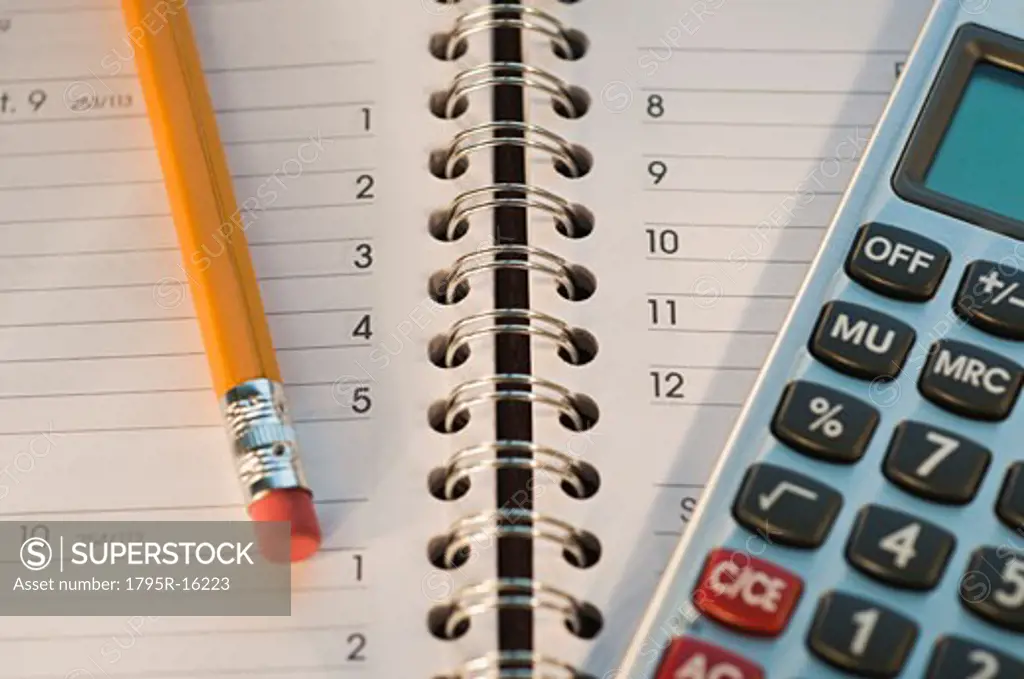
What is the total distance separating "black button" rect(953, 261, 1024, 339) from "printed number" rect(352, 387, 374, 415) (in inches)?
6.7

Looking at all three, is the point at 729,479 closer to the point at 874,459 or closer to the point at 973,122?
the point at 874,459

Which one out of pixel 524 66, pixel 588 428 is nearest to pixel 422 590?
pixel 588 428

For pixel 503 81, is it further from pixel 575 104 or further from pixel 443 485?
pixel 443 485

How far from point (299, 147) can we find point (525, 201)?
78 mm

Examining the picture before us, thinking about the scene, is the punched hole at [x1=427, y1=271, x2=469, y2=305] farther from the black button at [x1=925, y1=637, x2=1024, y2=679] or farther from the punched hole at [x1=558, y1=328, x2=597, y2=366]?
the black button at [x1=925, y1=637, x2=1024, y2=679]

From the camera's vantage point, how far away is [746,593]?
358mm

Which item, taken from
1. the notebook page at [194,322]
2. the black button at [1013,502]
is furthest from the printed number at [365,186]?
the black button at [1013,502]

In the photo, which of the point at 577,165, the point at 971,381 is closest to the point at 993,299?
the point at 971,381

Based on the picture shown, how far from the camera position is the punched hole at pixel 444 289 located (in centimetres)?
43

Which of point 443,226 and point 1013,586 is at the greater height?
point 443,226

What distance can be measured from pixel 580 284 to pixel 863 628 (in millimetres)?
136

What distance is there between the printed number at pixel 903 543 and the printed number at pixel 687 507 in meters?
0.06

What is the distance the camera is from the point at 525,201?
1.41 ft

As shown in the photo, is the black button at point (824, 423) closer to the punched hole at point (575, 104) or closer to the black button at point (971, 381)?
the black button at point (971, 381)
